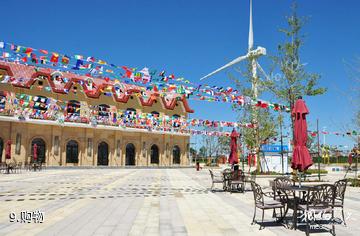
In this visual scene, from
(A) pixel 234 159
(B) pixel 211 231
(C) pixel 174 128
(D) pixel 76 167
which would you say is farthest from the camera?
(C) pixel 174 128

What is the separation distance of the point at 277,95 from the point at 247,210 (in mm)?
11496

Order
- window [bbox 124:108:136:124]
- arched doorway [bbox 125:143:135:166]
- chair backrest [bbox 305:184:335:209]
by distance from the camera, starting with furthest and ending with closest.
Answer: arched doorway [bbox 125:143:135:166]
window [bbox 124:108:136:124]
chair backrest [bbox 305:184:335:209]

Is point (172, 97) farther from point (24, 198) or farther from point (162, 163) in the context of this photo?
point (24, 198)

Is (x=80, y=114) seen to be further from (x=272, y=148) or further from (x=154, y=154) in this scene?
(x=272, y=148)

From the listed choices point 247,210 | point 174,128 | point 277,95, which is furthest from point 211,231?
point 174,128

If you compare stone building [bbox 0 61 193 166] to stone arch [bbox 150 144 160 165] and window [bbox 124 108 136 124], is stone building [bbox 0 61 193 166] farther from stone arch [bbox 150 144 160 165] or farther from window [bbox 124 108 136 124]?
window [bbox 124 108 136 124]

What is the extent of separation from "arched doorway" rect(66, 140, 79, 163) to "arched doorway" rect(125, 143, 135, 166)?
24.7 feet

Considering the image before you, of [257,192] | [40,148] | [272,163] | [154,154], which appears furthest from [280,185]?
[154,154]

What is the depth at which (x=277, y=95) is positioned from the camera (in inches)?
780

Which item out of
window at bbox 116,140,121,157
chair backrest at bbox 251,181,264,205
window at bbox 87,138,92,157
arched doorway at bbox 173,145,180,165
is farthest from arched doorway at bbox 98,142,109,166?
chair backrest at bbox 251,181,264,205

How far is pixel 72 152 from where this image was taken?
4144 centimetres

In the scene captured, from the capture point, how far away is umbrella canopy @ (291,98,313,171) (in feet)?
27.8

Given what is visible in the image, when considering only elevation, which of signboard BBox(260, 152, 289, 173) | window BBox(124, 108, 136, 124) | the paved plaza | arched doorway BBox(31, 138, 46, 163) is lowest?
the paved plaza

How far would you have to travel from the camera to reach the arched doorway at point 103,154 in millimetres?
44213
